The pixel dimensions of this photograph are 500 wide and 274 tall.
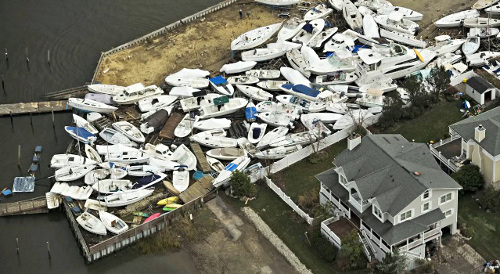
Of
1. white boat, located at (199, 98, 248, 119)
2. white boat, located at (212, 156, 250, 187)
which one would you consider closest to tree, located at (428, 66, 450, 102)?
white boat, located at (199, 98, 248, 119)

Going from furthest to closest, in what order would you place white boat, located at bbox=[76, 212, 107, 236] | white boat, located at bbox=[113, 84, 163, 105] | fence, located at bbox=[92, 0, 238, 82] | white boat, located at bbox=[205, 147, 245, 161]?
fence, located at bbox=[92, 0, 238, 82] < white boat, located at bbox=[113, 84, 163, 105] < white boat, located at bbox=[205, 147, 245, 161] < white boat, located at bbox=[76, 212, 107, 236]

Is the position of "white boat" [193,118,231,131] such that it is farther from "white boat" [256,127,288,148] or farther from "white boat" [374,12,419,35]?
"white boat" [374,12,419,35]

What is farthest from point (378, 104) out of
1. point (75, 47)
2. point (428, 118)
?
point (75, 47)

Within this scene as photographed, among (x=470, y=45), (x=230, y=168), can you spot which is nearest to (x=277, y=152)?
(x=230, y=168)

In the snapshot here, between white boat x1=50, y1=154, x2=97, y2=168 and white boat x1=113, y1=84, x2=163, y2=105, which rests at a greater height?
white boat x1=113, y1=84, x2=163, y2=105

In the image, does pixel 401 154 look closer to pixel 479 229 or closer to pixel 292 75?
pixel 479 229

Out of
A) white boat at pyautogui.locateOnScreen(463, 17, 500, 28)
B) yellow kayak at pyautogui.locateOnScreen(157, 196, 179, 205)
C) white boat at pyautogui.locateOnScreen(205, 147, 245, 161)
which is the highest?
white boat at pyautogui.locateOnScreen(463, 17, 500, 28)

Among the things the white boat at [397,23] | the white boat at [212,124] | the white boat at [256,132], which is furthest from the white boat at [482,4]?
the white boat at [212,124]

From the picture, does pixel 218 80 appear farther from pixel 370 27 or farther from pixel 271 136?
pixel 370 27
